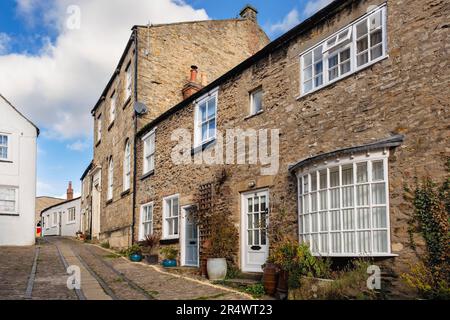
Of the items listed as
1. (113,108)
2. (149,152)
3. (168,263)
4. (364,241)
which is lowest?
(168,263)

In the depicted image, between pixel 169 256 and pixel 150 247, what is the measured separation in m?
1.62

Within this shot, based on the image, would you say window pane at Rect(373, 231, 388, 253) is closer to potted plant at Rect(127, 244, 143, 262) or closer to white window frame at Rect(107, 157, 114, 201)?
potted plant at Rect(127, 244, 143, 262)

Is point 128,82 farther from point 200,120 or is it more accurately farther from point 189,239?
point 189,239

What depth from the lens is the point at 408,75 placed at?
7863 millimetres

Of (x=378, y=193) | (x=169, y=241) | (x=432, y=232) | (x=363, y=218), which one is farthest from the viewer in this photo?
(x=169, y=241)

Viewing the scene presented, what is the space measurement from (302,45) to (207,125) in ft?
14.8

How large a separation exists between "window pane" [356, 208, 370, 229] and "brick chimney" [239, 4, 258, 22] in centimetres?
1633

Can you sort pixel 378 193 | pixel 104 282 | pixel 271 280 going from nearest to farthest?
→ 1. pixel 378 193
2. pixel 271 280
3. pixel 104 282

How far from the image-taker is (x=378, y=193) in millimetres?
7926

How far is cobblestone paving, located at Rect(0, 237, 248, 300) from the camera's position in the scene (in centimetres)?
877

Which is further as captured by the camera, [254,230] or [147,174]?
[147,174]

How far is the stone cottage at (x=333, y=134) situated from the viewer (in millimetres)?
7574

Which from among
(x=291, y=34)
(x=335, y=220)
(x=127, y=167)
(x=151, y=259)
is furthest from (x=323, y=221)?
(x=127, y=167)

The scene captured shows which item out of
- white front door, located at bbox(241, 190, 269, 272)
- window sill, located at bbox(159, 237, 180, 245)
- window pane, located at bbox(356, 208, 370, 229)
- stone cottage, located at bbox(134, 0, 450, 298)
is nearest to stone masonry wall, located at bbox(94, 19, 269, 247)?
window sill, located at bbox(159, 237, 180, 245)
